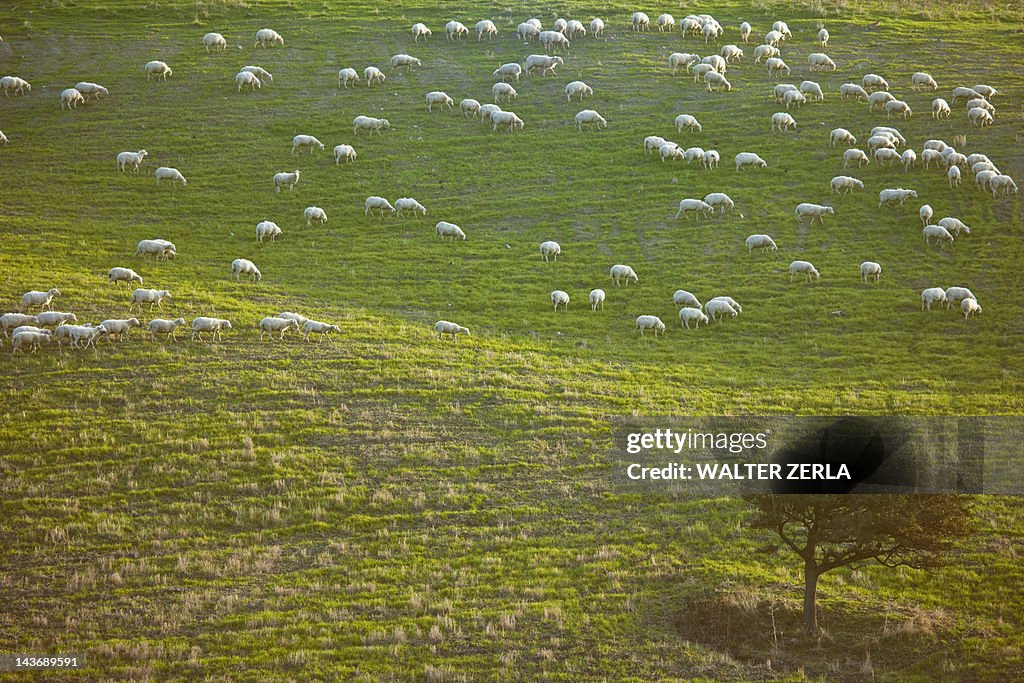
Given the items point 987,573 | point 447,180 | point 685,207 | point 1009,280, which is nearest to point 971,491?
point 987,573

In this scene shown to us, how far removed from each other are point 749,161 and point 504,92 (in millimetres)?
15349

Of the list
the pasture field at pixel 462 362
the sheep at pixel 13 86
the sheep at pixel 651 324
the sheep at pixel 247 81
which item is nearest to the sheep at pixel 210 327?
the pasture field at pixel 462 362

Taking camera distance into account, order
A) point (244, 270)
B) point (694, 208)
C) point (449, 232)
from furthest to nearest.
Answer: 1. point (694, 208)
2. point (449, 232)
3. point (244, 270)

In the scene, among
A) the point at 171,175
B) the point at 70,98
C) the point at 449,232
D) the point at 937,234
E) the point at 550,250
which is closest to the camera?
the point at 937,234

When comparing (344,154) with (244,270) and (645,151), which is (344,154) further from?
(645,151)

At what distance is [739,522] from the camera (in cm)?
2295

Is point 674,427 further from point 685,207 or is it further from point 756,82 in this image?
point 756,82

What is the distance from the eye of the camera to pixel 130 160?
4803cm

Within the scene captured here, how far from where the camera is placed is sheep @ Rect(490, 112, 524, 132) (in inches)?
2055

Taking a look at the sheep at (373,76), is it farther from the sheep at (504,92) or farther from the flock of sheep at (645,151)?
the sheep at (504,92)

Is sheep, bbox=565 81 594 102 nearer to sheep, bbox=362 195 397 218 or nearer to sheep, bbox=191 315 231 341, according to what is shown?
sheep, bbox=362 195 397 218

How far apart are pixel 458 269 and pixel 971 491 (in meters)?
21.7

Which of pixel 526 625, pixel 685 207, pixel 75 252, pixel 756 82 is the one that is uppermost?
pixel 756 82

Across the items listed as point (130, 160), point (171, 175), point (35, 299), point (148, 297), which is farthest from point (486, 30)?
point (35, 299)
